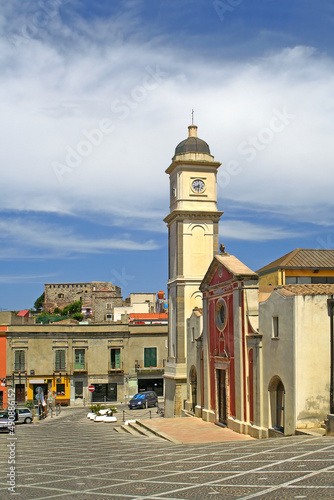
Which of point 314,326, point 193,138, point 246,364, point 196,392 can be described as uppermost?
point 193,138

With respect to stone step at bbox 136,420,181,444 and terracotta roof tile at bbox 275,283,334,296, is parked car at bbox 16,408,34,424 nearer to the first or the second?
stone step at bbox 136,420,181,444

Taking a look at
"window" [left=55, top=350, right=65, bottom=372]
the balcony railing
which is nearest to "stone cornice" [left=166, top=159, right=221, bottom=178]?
"window" [left=55, top=350, right=65, bottom=372]

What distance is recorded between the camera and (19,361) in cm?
5284

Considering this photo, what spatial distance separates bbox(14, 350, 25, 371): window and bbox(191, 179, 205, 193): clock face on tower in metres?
24.4

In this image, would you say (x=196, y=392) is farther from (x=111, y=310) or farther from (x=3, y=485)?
(x=111, y=310)

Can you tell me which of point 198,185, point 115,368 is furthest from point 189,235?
point 115,368

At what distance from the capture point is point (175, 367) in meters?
39.2

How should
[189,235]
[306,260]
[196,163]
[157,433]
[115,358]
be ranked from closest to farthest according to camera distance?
[157,433] < [306,260] < [189,235] < [196,163] < [115,358]

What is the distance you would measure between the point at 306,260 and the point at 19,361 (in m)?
30.6

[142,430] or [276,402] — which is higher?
[276,402]

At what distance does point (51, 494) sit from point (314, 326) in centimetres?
1165

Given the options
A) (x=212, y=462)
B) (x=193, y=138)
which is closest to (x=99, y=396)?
(x=193, y=138)

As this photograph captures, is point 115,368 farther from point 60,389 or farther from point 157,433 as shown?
point 157,433

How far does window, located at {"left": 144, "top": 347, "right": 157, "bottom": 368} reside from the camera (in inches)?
2201
